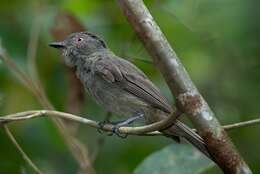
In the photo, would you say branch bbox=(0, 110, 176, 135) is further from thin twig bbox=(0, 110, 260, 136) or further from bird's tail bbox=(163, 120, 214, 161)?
bird's tail bbox=(163, 120, 214, 161)

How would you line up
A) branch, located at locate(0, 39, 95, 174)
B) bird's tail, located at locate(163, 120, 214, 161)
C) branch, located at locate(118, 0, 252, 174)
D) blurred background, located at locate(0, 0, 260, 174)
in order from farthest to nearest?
blurred background, located at locate(0, 0, 260, 174) → branch, located at locate(0, 39, 95, 174) → bird's tail, located at locate(163, 120, 214, 161) → branch, located at locate(118, 0, 252, 174)

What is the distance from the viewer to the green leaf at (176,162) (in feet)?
15.2

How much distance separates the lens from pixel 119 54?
565 cm

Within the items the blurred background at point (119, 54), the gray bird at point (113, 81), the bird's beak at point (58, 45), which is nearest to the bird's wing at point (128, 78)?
the gray bird at point (113, 81)

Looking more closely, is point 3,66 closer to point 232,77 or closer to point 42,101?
point 42,101

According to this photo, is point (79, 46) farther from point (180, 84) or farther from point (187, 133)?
point (180, 84)

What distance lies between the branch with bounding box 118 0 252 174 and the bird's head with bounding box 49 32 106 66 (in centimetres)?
234

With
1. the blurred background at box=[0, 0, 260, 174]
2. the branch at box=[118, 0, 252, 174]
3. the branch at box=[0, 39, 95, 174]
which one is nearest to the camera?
the branch at box=[118, 0, 252, 174]

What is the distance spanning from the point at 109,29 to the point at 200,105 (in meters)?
2.73

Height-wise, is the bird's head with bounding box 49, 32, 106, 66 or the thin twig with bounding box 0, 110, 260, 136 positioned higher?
the thin twig with bounding box 0, 110, 260, 136

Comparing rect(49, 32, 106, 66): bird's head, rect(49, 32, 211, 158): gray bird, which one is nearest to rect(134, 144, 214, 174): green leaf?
rect(49, 32, 211, 158): gray bird

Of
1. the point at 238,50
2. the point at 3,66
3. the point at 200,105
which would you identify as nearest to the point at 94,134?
the point at 3,66

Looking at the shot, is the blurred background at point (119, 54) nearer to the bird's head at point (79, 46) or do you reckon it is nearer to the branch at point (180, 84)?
the bird's head at point (79, 46)

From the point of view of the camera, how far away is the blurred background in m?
5.21
